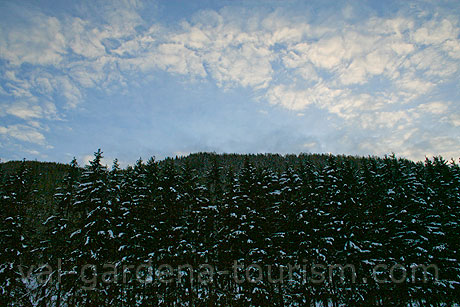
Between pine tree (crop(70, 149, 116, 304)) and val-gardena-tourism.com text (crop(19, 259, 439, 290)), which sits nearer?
pine tree (crop(70, 149, 116, 304))

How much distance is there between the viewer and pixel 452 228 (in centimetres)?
2623

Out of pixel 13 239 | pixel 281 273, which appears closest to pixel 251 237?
pixel 281 273

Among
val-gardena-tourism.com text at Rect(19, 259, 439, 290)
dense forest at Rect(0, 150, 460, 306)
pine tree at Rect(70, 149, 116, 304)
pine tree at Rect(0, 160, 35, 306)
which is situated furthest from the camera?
val-gardena-tourism.com text at Rect(19, 259, 439, 290)

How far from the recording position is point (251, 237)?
24.9 meters

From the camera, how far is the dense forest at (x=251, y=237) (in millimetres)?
22422

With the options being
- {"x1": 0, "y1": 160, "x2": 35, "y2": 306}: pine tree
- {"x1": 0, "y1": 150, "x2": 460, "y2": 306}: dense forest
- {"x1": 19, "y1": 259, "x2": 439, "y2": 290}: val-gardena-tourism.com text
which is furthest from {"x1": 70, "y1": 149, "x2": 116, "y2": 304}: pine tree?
{"x1": 0, "y1": 160, "x2": 35, "y2": 306}: pine tree

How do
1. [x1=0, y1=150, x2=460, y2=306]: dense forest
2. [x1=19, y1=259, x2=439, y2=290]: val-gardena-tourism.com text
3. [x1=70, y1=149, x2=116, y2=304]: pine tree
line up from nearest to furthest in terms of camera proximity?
[x1=70, y1=149, x2=116, y2=304]: pine tree, [x1=0, y1=150, x2=460, y2=306]: dense forest, [x1=19, y1=259, x2=439, y2=290]: val-gardena-tourism.com text

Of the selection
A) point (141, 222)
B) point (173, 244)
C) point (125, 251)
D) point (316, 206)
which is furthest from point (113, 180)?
point (316, 206)

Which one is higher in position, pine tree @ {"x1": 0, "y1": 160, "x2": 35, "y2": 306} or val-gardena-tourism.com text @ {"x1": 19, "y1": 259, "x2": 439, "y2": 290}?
pine tree @ {"x1": 0, "y1": 160, "x2": 35, "y2": 306}

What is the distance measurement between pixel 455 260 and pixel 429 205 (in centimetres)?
536

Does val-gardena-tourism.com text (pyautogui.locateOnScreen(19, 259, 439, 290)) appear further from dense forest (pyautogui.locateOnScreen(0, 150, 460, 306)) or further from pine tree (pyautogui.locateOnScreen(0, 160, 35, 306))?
pine tree (pyautogui.locateOnScreen(0, 160, 35, 306))

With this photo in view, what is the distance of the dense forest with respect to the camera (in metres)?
22.4

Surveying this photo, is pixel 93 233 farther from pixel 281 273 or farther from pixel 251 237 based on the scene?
pixel 281 273

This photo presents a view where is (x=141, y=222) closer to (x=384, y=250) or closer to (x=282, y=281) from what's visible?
(x=282, y=281)
